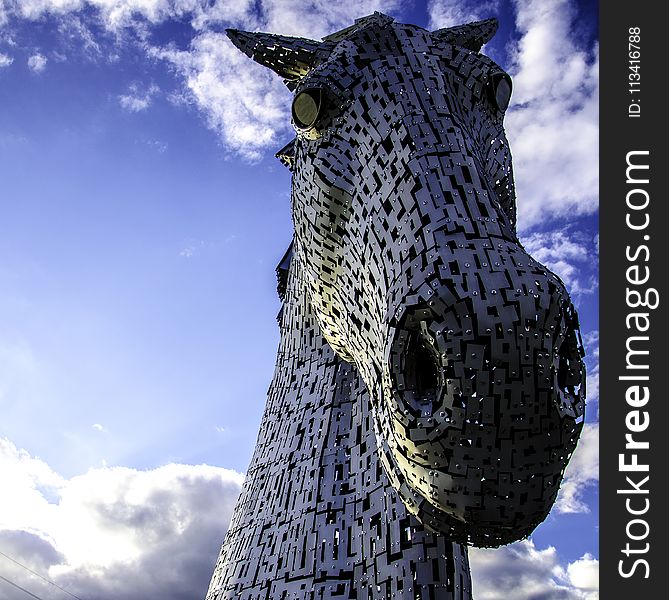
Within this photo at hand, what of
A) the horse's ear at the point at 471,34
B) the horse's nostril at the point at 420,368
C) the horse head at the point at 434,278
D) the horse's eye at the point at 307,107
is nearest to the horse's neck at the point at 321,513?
the horse head at the point at 434,278

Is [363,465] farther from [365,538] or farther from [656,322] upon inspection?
[656,322]

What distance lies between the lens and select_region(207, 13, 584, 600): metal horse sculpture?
160cm

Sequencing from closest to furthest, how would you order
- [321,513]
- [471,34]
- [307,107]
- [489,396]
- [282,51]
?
[489,396] → [321,513] → [307,107] → [282,51] → [471,34]

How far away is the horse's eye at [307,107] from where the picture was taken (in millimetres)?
2455

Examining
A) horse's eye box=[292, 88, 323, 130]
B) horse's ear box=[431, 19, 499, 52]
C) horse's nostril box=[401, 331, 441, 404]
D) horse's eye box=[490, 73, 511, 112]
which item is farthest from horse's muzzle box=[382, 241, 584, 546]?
horse's ear box=[431, 19, 499, 52]

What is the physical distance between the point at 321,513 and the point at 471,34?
251 centimetres

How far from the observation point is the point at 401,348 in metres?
1.70

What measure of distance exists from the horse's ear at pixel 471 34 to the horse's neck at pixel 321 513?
1.43 m

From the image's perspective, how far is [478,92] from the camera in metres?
2.62

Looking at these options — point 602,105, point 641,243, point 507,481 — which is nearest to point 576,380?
point 507,481

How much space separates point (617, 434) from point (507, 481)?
4.73ft

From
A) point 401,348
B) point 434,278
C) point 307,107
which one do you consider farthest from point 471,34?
point 401,348

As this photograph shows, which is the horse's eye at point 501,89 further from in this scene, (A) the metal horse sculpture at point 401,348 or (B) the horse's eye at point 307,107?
(B) the horse's eye at point 307,107

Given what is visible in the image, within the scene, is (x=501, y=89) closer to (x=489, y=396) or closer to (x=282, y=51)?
(x=282, y=51)
